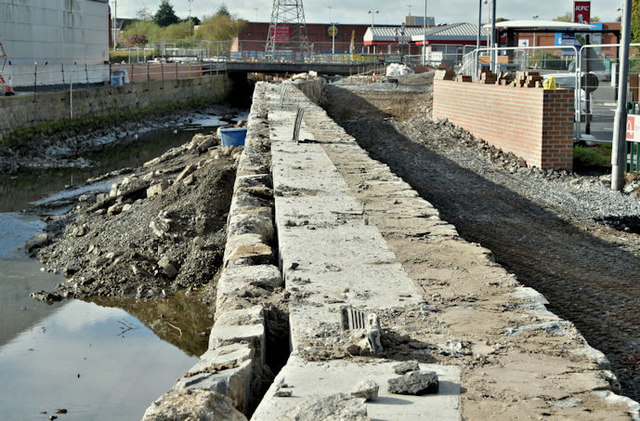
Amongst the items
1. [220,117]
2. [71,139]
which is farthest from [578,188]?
[220,117]

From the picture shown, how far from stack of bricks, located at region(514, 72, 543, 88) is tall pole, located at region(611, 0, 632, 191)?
2594 millimetres

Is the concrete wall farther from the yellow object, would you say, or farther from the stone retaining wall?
the stone retaining wall

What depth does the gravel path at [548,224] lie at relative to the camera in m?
5.96

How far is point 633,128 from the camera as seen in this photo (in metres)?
12.5

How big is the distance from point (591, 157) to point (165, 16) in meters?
99.3

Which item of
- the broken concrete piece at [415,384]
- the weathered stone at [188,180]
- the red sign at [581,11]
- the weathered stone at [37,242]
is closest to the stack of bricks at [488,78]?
the weathered stone at [188,180]

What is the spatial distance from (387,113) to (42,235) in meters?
12.5

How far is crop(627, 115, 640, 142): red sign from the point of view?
12.4m

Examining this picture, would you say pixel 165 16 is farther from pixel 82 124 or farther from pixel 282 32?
pixel 82 124

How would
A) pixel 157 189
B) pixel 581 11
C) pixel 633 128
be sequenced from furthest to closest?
pixel 581 11, pixel 157 189, pixel 633 128

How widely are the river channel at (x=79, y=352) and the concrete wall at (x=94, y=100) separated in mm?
14472

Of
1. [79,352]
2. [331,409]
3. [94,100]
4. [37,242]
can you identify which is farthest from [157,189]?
[94,100]

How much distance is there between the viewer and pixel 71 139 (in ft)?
92.3

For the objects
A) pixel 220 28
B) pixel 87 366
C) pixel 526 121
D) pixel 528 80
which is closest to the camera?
pixel 87 366
